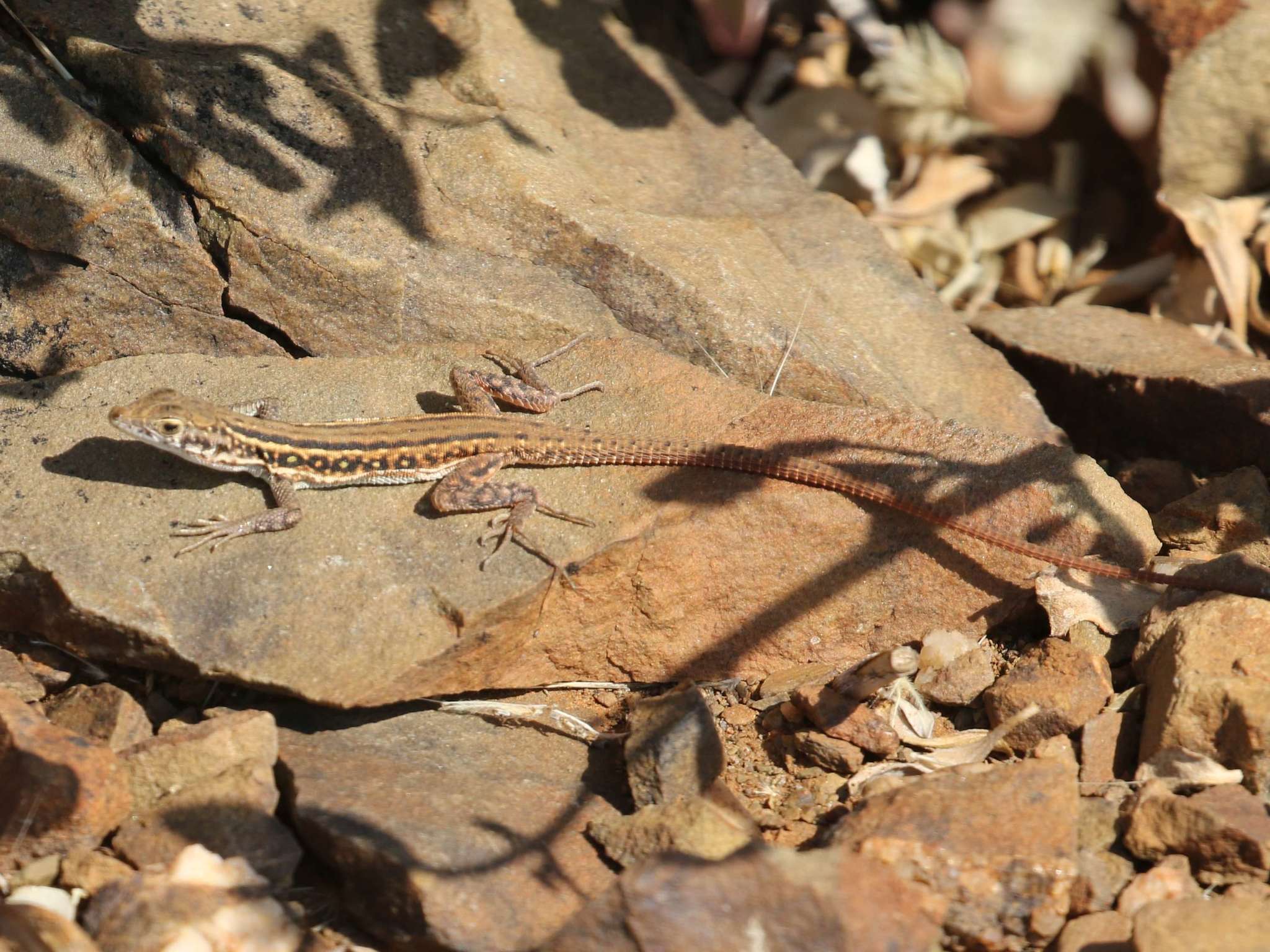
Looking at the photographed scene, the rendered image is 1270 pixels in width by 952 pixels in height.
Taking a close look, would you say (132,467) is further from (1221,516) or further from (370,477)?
(1221,516)

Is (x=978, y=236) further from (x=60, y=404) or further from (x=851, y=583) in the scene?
(x=60, y=404)

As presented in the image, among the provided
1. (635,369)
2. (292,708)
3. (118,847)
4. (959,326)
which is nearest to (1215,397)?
(959,326)

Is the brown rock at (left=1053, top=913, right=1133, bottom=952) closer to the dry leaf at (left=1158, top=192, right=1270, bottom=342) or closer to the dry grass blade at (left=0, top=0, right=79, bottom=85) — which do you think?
the dry leaf at (left=1158, top=192, right=1270, bottom=342)

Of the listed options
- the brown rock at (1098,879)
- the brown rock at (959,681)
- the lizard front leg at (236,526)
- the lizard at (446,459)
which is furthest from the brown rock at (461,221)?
the brown rock at (1098,879)

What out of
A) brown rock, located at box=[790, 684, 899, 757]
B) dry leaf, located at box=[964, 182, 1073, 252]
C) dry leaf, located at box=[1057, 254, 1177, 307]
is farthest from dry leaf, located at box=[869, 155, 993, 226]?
brown rock, located at box=[790, 684, 899, 757]

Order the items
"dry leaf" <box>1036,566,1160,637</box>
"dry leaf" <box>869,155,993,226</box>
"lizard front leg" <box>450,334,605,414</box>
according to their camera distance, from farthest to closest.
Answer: "dry leaf" <box>869,155,993,226</box> → "lizard front leg" <box>450,334,605,414</box> → "dry leaf" <box>1036,566,1160,637</box>

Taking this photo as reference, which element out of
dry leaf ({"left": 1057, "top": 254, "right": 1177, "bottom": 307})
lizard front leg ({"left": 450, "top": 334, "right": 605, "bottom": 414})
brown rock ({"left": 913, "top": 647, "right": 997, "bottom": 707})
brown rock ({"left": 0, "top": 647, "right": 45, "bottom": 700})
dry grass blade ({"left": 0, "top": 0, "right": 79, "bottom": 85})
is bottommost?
brown rock ({"left": 0, "top": 647, "right": 45, "bottom": 700})
